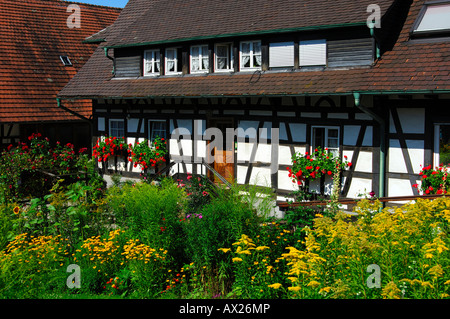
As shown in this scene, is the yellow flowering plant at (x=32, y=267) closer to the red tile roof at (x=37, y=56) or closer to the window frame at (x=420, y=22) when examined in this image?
the window frame at (x=420, y=22)

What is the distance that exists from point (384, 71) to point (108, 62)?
37.5 feet

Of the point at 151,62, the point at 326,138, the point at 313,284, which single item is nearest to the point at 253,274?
the point at 313,284

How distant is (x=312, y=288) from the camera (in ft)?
19.5

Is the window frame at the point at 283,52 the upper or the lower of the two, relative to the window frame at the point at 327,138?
upper

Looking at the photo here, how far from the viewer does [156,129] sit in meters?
17.6

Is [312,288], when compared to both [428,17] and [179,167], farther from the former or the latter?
[179,167]

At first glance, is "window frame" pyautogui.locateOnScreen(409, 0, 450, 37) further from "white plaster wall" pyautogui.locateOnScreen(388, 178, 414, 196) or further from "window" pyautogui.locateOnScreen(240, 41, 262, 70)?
"window" pyautogui.locateOnScreen(240, 41, 262, 70)

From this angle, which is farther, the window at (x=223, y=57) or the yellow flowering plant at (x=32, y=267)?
the window at (x=223, y=57)

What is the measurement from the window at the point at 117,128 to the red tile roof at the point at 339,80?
4.02 ft

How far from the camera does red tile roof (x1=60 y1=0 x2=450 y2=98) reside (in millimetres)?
11469

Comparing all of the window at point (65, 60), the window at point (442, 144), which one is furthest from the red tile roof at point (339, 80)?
the window at point (65, 60)

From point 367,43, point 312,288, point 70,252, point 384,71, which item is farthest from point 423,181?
point 70,252

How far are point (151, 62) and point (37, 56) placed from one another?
760 centimetres

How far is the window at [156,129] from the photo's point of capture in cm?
1734
